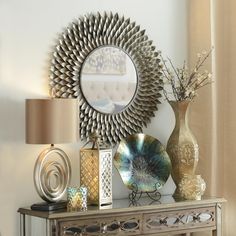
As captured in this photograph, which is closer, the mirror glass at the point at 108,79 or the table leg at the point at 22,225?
the table leg at the point at 22,225

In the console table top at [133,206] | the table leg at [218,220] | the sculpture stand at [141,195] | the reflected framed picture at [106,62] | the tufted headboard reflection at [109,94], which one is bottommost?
the table leg at [218,220]

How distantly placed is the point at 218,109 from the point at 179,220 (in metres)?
0.84

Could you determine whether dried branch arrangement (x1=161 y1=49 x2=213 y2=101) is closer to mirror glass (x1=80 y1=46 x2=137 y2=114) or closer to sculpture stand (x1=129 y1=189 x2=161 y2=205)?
mirror glass (x1=80 y1=46 x2=137 y2=114)

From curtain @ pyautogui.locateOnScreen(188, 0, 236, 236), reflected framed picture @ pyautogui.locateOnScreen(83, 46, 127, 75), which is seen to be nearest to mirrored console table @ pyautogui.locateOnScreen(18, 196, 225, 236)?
curtain @ pyautogui.locateOnScreen(188, 0, 236, 236)

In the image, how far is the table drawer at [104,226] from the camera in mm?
3142

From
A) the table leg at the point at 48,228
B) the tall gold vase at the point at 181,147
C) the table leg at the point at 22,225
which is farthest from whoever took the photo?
the tall gold vase at the point at 181,147

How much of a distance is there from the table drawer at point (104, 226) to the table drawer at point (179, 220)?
0.07 metres

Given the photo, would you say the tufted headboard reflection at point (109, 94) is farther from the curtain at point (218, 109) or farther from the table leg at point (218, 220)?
the table leg at point (218, 220)

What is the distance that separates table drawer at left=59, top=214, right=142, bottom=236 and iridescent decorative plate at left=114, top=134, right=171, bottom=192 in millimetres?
338

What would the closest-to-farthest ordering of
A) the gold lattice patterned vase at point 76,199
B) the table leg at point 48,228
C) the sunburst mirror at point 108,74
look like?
the table leg at point 48,228, the gold lattice patterned vase at point 76,199, the sunburst mirror at point 108,74

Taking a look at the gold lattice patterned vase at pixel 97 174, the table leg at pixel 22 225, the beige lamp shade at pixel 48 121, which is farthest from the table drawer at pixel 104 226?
the beige lamp shade at pixel 48 121

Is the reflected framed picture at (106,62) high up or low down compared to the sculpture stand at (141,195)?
up

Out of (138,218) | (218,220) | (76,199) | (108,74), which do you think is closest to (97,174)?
(76,199)

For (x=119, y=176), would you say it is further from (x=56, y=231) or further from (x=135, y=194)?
(x=56, y=231)
